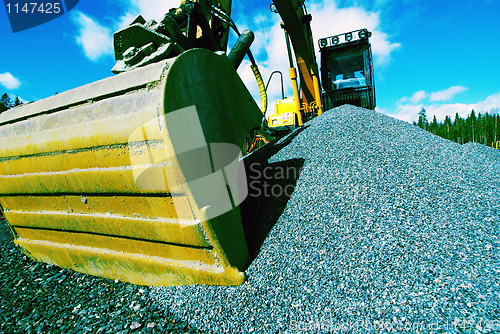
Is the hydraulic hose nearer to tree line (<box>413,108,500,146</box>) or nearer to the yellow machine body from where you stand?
the yellow machine body

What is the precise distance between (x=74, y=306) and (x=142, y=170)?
40.4 inches

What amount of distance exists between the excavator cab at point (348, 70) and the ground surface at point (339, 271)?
13.3ft

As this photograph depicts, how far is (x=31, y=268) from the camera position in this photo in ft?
6.98

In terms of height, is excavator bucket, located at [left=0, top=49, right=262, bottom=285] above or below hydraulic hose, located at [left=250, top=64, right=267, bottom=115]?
below

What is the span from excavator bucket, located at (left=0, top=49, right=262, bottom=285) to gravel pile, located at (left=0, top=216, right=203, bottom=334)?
0.37 ft

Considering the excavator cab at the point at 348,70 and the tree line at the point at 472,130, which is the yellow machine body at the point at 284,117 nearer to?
the excavator cab at the point at 348,70

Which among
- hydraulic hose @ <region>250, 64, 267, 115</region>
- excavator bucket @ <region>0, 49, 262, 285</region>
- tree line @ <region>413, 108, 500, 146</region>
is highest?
hydraulic hose @ <region>250, 64, 267, 115</region>

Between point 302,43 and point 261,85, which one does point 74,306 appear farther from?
point 302,43

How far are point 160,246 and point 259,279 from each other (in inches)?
24.6

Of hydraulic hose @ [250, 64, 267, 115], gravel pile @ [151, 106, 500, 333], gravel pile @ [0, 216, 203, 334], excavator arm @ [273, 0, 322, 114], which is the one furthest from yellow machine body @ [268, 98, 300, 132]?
gravel pile @ [0, 216, 203, 334]

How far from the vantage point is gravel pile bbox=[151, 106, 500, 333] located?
1.19m

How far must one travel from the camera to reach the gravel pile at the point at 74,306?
1381mm

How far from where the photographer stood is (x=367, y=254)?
1457mm

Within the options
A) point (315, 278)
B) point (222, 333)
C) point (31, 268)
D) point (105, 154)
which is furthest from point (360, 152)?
point (31, 268)
